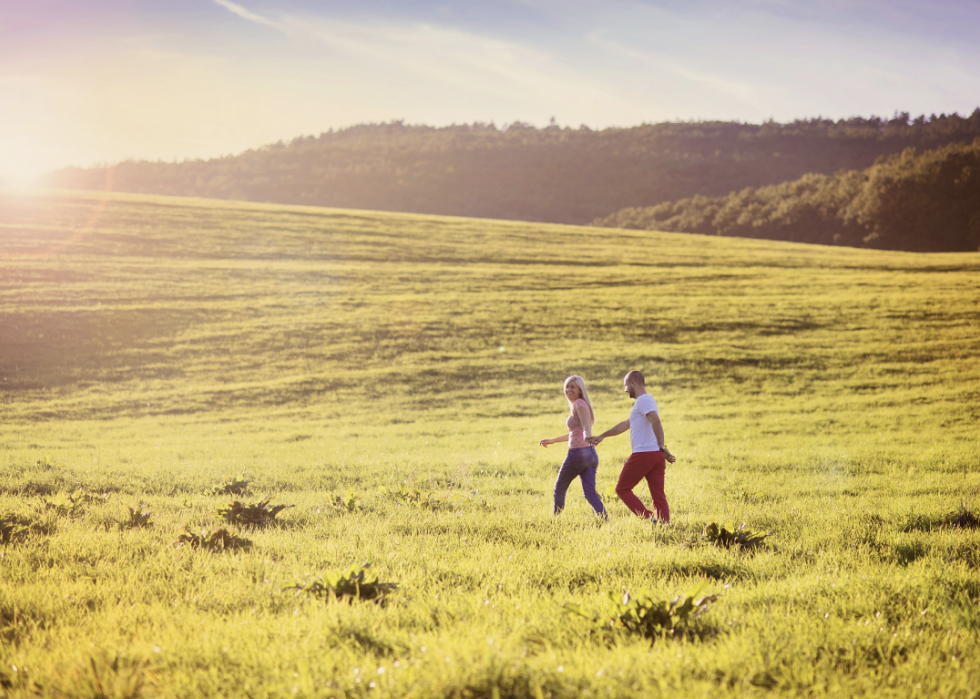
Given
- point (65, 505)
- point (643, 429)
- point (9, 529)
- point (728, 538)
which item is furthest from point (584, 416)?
point (65, 505)

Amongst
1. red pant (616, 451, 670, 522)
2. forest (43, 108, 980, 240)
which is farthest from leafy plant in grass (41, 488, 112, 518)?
forest (43, 108, 980, 240)

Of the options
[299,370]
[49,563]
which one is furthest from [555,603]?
[299,370]

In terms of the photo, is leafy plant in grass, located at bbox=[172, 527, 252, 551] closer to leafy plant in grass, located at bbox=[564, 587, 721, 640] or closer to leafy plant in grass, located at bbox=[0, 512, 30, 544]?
leafy plant in grass, located at bbox=[0, 512, 30, 544]

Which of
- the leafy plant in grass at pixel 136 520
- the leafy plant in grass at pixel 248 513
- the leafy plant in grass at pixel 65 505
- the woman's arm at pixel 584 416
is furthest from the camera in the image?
the woman's arm at pixel 584 416

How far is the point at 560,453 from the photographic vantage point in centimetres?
1390

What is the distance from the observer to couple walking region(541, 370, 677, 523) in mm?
7438

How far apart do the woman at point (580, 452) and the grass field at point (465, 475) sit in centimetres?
35

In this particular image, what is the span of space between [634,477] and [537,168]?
12496 centimetres

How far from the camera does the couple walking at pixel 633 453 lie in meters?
7.44

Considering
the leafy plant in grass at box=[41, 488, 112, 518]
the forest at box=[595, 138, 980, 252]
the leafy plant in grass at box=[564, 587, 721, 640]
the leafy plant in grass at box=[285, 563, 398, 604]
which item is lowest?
the leafy plant in grass at box=[41, 488, 112, 518]

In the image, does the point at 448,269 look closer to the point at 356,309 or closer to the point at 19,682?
the point at 356,309

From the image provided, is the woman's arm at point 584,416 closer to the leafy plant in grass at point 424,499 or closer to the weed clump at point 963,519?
the leafy plant in grass at point 424,499

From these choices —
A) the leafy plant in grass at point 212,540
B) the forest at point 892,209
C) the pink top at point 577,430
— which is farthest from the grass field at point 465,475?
the forest at point 892,209

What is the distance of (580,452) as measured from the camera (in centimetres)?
781
